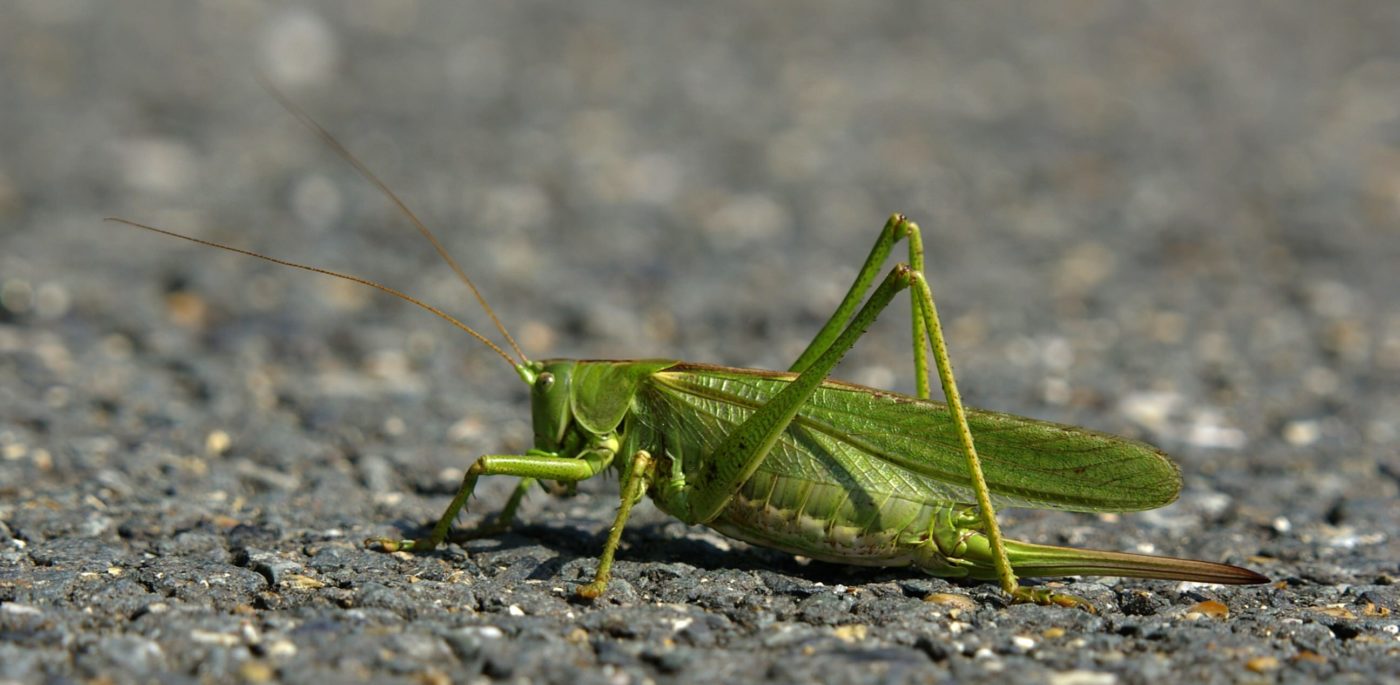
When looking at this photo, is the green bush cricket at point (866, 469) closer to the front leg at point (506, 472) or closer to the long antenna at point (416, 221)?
the front leg at point (506, 472)

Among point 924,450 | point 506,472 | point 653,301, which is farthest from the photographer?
point 653,301

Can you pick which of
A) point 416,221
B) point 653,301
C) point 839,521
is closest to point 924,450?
point 839,521

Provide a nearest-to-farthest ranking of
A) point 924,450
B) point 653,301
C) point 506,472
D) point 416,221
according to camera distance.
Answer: point 924,450, point 506,472, point 416,221, point 653,301

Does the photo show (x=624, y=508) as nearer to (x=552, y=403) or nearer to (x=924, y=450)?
(x=552, y=403)

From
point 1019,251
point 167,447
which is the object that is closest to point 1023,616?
point 167,447

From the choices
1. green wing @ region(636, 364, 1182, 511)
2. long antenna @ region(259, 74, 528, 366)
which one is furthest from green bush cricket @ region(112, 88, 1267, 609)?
long antenna @ region(259, 74, 528, 366)

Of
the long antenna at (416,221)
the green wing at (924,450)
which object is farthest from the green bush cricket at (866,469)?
the long antenna at (416,221)
